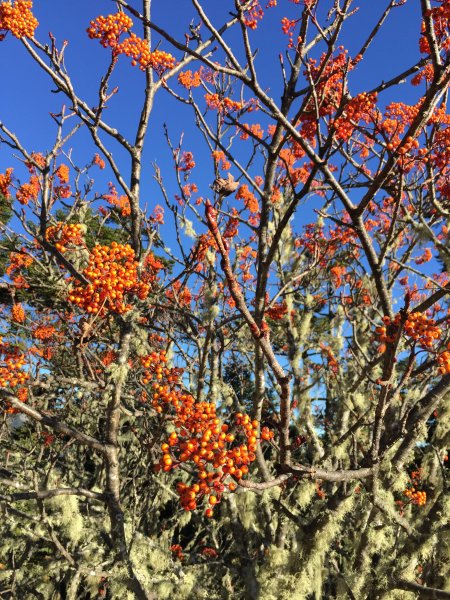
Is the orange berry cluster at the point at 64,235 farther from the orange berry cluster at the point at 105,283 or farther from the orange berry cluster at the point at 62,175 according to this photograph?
the orange berry cluster at the point at 62,175

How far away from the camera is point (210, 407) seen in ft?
8.75

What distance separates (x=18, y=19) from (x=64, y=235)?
1933 millimetres

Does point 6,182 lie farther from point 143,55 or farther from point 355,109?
point 355,109

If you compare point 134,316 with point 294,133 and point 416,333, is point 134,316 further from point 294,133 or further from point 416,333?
point 416,333

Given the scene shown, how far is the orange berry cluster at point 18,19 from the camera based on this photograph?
3.63 meters

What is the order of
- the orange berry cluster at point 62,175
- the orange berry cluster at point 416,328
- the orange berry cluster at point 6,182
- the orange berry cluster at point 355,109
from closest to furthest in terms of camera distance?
1. the orange berry cluster at point 416,328
2. the orange berry cluster at point 355,109
3. the orange berry cluster at point 6,182
4. the orange berry cluster at point 62,175

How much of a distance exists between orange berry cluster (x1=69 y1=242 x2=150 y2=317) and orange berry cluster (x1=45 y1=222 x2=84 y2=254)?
21.2 inches

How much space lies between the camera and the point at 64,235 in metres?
4.09

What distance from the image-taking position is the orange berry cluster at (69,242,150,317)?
3395 millimetres

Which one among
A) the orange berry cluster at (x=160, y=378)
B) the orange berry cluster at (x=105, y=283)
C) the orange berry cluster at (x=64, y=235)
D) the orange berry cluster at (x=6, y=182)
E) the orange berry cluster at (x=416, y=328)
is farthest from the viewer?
the orange berry cluster at (x=6, y=182)

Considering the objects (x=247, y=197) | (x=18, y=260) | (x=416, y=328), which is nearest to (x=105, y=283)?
(x=416, y=328)

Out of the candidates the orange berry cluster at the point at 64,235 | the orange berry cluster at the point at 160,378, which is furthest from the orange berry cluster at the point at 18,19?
the orange berry cluster at the point at 160,378

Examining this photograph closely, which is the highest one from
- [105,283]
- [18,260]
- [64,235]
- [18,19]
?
[18,260]

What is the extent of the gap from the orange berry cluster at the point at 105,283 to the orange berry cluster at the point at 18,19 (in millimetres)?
2083
